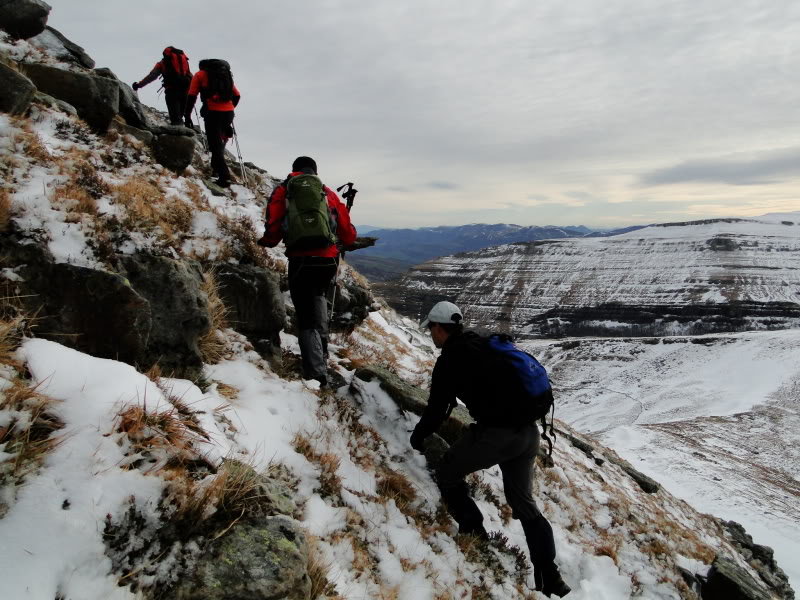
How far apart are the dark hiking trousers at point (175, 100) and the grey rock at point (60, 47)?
2.39 metres

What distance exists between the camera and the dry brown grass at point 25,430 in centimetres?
263

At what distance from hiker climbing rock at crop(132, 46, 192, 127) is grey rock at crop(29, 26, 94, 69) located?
5.38 ft

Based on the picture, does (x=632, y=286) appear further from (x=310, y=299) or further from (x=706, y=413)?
(x=310, y=299)

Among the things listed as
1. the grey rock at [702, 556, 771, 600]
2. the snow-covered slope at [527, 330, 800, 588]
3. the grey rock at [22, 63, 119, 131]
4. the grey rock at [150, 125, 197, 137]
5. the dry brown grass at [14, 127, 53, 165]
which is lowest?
the snow-covered slope at [527, 330, 800, 588]

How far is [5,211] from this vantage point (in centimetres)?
453

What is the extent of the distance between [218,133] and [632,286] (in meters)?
163

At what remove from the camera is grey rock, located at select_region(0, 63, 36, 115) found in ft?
21.7

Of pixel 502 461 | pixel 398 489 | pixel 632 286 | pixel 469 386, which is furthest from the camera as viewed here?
A: pixel 632 286

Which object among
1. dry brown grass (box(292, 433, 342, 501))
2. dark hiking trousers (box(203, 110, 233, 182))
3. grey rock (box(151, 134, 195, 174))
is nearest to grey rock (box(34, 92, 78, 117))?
grey rock (box(151, 134, 195, 174))

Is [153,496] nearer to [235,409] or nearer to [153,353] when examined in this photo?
[235,409]

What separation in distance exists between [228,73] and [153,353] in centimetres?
842

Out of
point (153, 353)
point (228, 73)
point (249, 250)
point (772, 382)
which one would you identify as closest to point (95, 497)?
point (153, 353)

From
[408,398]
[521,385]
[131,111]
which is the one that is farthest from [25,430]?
[131,111]

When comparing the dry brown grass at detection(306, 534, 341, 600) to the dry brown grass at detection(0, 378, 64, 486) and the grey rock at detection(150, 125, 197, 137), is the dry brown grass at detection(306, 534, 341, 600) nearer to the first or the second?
the dry brown grass at detection(0, 378, 64, 486)
